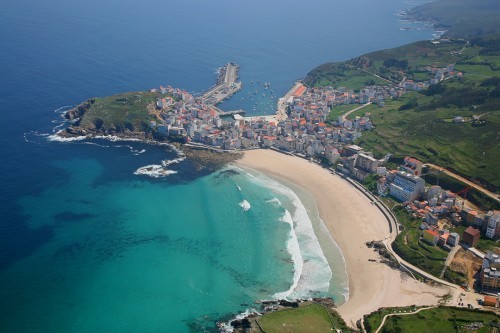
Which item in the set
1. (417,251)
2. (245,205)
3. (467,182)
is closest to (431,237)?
(417,251)

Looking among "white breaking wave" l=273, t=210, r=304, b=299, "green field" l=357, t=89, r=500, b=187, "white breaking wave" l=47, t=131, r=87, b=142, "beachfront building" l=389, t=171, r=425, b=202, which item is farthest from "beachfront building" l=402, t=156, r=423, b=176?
"white breaking wave" l=47, t=131, r=87, b=142

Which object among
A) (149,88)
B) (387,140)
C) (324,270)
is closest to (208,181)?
(324,270)

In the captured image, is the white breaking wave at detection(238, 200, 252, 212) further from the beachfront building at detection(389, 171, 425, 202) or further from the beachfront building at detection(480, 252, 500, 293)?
the beachfront building at detection(480, 252, 500, 293)

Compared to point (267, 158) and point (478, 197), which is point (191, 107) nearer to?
point (267, 158)

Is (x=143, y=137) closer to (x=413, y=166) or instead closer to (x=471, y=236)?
(x=413, y=166)

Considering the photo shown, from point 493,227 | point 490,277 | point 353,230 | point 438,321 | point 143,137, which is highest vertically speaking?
point 143,137

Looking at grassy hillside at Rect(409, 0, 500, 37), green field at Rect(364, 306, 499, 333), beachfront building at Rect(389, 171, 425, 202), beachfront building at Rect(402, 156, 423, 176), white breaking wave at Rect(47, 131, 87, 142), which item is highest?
grassy hillside at Rect(409, 0, 500, 37)
